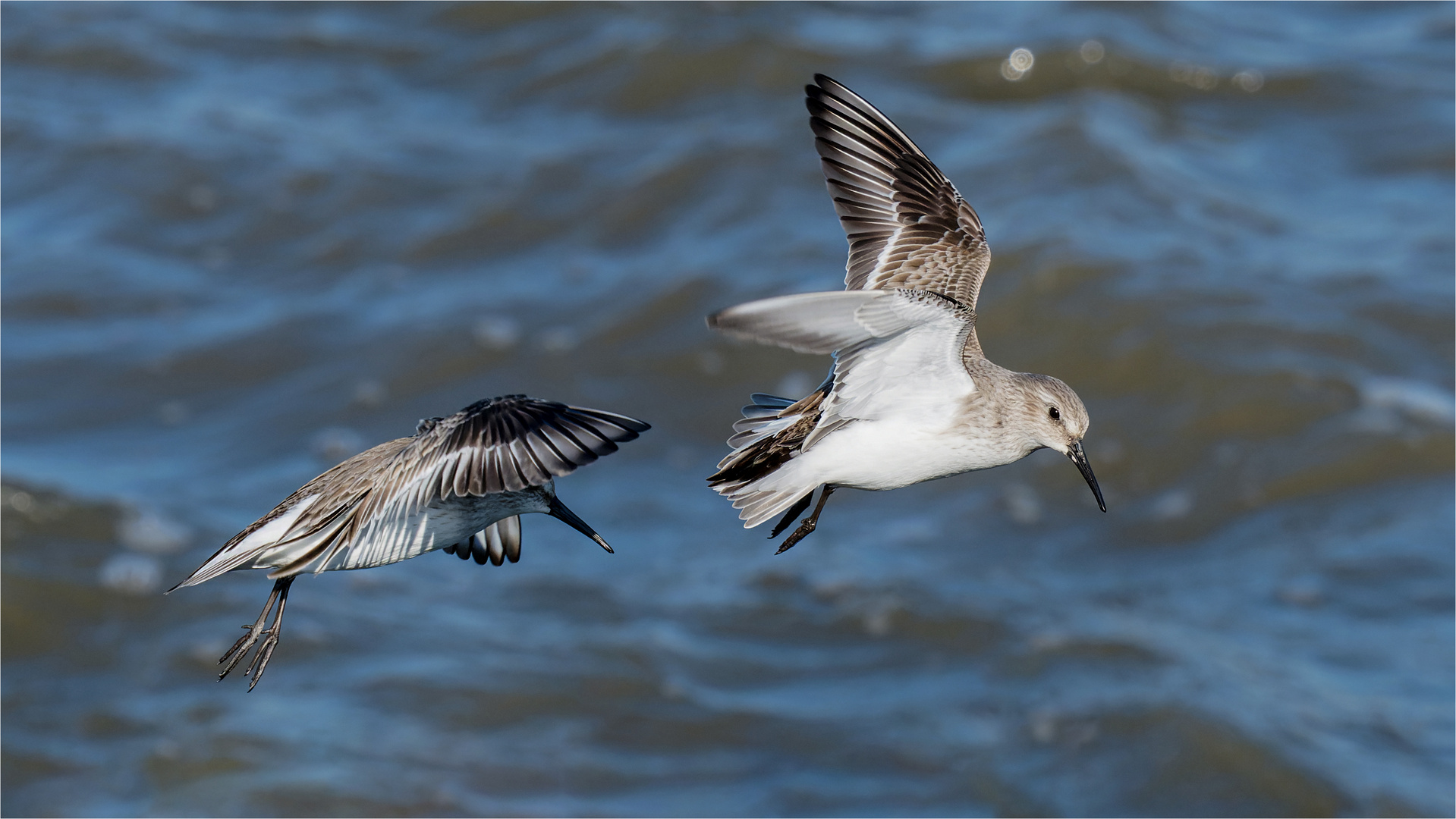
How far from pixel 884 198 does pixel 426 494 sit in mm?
2156

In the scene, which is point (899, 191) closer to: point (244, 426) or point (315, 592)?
point (315, 592)

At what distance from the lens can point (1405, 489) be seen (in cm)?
1303

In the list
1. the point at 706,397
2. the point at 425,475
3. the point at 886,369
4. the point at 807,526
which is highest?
the point at 706,397

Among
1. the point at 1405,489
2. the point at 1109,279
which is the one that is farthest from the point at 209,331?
the point at 1405,489

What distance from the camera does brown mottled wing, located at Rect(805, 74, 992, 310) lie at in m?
5.79

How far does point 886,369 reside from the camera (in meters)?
4.89

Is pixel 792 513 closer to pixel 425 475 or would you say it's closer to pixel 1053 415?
pixel 1053 415


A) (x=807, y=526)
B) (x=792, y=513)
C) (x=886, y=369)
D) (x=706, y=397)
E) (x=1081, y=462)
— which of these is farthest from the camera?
(x=706, y=397)

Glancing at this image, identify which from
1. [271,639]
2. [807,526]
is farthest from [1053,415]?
[271,639]

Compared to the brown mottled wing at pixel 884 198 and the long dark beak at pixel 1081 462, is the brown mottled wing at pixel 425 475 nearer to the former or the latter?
the brown mottled wing at pixel 884 198

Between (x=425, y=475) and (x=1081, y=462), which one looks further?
(x=1081, y=462)

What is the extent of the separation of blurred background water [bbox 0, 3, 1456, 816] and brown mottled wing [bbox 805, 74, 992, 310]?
583cm

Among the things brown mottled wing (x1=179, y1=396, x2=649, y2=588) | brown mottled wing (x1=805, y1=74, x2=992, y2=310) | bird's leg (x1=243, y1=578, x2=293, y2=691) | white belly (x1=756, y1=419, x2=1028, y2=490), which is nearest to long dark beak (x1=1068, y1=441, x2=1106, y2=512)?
white belly (x1=756, y1=419, x2=1028, y2=490)

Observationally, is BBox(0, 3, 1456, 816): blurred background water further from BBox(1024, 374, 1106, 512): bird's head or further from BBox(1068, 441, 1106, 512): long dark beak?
BBox(1024, 374, 1106, 512): bird's head
